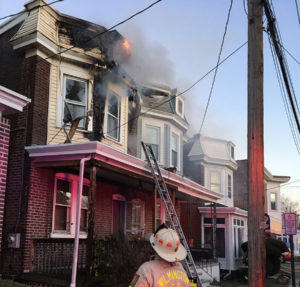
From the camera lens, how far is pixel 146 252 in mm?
8523

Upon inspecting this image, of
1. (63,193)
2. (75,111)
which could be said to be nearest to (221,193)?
(75,111)

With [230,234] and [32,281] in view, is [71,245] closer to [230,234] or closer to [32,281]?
[32,281]

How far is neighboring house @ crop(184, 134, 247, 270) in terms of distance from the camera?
65.3ft

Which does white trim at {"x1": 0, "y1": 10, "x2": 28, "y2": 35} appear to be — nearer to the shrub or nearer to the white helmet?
the shrub

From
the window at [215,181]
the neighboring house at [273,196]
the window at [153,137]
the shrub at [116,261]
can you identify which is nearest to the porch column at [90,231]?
the shrub at [116,261]

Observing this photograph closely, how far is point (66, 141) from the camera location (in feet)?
33.5

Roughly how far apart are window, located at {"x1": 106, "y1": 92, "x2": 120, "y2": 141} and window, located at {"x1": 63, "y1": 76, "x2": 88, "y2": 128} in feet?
3.77

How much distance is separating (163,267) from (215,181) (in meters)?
21.2

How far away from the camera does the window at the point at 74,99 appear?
1116 cm

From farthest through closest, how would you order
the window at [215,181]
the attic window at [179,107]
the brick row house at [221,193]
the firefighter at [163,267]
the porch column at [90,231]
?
the window at [215,181], the brick row house at [221,193], the attic window at [179,107], the porch column at [90,231], the firefighter at [163,267]

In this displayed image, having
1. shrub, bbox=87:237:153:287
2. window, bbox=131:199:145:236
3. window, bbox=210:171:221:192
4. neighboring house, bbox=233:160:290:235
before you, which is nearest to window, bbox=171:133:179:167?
window, bbox=131:199:145:236

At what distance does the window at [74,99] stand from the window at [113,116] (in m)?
1.15

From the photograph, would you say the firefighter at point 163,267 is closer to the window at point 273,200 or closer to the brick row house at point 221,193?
the brick row house at point 221,193

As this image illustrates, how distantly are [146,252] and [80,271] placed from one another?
1963 mm
